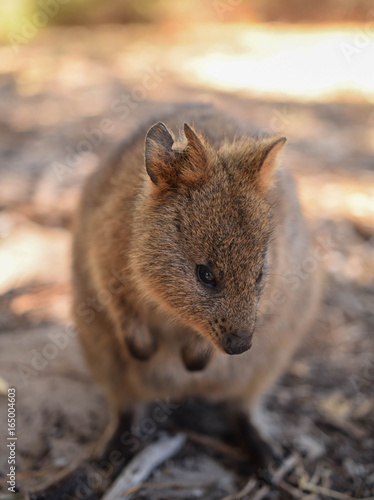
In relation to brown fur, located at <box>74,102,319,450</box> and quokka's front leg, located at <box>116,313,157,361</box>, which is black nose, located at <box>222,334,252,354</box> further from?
quokka's front leg, located at <box>116,313,157,361</box>

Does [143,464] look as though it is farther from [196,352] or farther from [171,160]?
[171,160]

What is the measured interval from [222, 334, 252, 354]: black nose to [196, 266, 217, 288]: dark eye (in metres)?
0.27

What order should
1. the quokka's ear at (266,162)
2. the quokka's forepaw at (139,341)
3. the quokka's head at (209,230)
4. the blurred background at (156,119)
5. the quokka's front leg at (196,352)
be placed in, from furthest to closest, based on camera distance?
the blurred background at (156,119) → the quokka's forepaw at (139,341) → the quokka's front leg at (196,352) → the quokka's ear at (266,162) → the quokka's head at (209,230)

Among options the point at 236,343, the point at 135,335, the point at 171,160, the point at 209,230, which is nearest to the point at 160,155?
the point at 171,160

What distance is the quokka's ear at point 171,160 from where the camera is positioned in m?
2.61

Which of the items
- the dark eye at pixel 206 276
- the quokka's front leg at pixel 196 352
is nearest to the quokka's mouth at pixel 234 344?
the dark eye at pixel 206 276

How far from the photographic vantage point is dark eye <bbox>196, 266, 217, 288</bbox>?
8.56 ft

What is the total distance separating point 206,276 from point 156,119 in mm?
1706

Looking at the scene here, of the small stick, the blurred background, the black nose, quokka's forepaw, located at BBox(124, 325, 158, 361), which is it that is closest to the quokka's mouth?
the black nose

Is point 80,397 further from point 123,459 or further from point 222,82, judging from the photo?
point 222,82

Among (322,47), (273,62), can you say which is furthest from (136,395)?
(322,47)

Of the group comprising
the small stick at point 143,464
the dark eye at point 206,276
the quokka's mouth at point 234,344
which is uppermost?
the dark eye at point 206,276

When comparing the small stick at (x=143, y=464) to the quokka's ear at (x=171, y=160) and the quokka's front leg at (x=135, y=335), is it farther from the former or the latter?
the quokka's ear at (x=171, y=160)

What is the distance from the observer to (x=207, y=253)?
8.48ft
